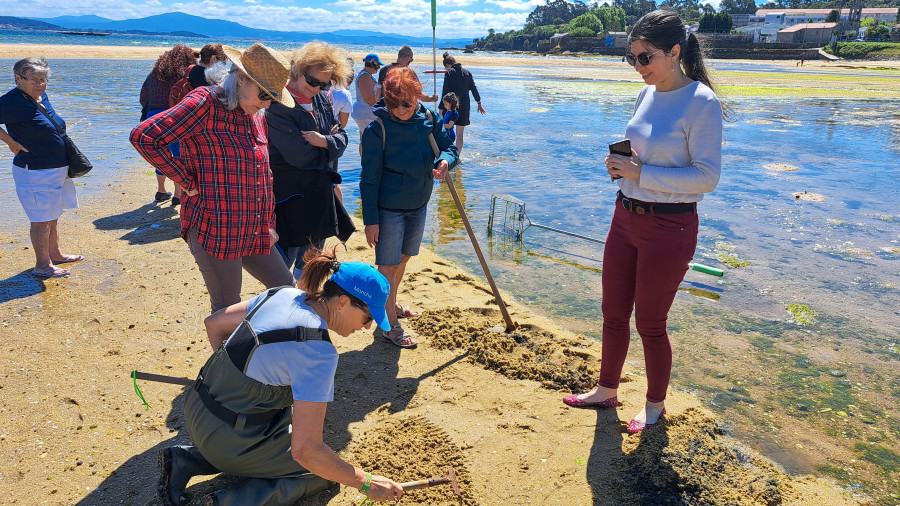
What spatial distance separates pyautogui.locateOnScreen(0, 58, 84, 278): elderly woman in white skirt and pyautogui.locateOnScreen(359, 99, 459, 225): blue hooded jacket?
3288 mm

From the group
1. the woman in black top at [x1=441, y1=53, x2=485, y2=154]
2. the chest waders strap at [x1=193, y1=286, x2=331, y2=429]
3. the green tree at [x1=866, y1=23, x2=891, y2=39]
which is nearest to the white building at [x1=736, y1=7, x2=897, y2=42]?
the green tree at [x1=866, y1=23, x2=891, y2=39]

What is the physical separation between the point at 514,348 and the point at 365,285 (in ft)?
7.74

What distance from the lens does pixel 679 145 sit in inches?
115

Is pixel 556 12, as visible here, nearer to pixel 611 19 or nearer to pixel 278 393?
pixel 611 19

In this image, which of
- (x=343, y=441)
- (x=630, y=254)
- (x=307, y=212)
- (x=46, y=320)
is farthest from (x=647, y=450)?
(x=46, y=320)

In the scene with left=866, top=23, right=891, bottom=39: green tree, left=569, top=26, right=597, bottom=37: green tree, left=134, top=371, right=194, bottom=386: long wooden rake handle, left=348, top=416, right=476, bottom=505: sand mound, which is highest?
left=569, top=26, right=597, bottom=37: green tree

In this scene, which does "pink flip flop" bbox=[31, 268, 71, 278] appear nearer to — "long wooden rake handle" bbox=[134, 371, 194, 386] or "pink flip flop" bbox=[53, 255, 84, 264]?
"pink flip flop" bbox=[53, 255, 84, 264]

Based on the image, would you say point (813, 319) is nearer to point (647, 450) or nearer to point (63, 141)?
point (647, 450)

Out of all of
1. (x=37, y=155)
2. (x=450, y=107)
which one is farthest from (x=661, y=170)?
(x=450, y=107)

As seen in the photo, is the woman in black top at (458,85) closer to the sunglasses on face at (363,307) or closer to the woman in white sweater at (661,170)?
the woman in white sweater at (661,170)

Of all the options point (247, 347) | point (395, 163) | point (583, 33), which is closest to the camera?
point (247, 347)

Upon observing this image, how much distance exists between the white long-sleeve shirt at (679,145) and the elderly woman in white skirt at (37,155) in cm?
507

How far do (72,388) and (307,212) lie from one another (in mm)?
1858

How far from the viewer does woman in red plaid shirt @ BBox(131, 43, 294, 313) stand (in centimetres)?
304
